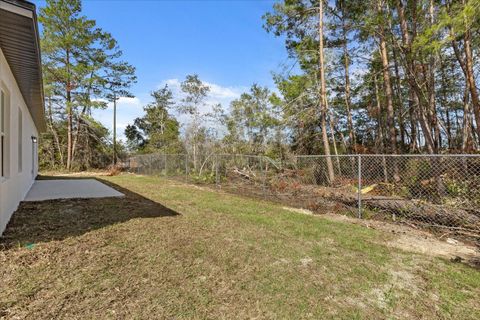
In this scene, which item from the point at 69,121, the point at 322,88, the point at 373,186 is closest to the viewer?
the point at 373,186

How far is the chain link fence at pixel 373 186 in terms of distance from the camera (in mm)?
5438

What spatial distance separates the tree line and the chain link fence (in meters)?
0.85

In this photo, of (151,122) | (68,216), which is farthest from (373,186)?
(151,122)

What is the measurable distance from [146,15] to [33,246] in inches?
330

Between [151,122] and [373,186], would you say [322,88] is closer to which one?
[373,186]

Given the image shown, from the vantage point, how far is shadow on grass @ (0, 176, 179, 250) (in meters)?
3.94

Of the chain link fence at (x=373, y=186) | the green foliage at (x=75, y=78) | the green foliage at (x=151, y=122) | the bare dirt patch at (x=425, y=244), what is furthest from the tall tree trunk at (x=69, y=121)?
Result: the bare dirt patch at (x=425, y=244)

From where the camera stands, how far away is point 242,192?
31.7ft

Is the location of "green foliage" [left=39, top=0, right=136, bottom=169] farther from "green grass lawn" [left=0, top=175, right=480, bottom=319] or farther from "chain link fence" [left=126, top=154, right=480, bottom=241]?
"green grass lawn" [left=0, top=175, right=480, bottom=319]

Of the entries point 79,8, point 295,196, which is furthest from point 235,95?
point 295,196

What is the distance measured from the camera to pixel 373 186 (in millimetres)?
8617

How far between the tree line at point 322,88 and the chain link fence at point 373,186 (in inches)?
33.3

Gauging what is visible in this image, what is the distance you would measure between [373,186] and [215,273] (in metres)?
7.27

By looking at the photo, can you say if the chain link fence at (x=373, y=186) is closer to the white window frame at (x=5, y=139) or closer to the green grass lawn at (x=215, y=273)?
the green grass lawn at (x=215, y=273)
